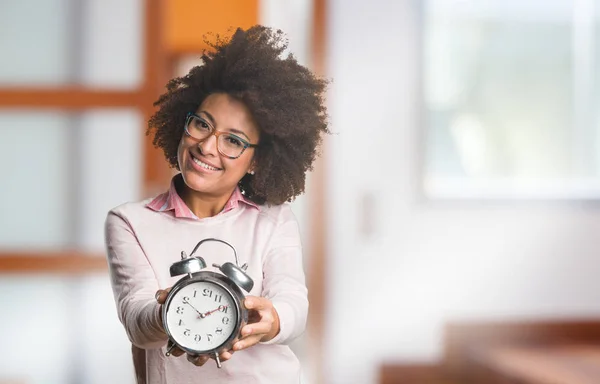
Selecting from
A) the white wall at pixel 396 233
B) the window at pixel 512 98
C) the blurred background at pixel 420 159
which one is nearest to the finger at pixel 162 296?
the blurred background at pixel 420 159

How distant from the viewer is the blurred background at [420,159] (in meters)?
2.07

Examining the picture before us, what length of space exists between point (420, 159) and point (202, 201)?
2261 mm

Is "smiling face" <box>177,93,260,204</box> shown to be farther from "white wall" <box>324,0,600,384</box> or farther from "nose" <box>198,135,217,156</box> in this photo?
"white wall" <box>324,0,600,384</box>

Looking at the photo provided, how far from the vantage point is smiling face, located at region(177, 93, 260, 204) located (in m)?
0.44

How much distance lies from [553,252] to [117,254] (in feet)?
8.54

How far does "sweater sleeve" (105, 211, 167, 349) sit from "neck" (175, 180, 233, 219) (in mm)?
40

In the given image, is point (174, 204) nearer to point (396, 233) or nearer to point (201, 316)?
point (201, 316)

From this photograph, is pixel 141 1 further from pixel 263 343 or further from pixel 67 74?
pixel 263 343

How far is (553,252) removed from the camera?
110 inches

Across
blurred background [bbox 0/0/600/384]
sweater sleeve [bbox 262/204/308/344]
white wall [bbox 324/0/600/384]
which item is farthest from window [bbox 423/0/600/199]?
sweater sleeve [bbox 262/204/308/344]

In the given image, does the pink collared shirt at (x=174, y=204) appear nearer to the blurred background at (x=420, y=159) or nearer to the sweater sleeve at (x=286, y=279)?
the sweater sleeve at (x=286, y=279)

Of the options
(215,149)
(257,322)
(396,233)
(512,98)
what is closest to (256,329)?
(257,322)

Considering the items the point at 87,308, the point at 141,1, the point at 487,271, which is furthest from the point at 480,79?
the point at 87,308

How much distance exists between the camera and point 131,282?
1.47 ft
